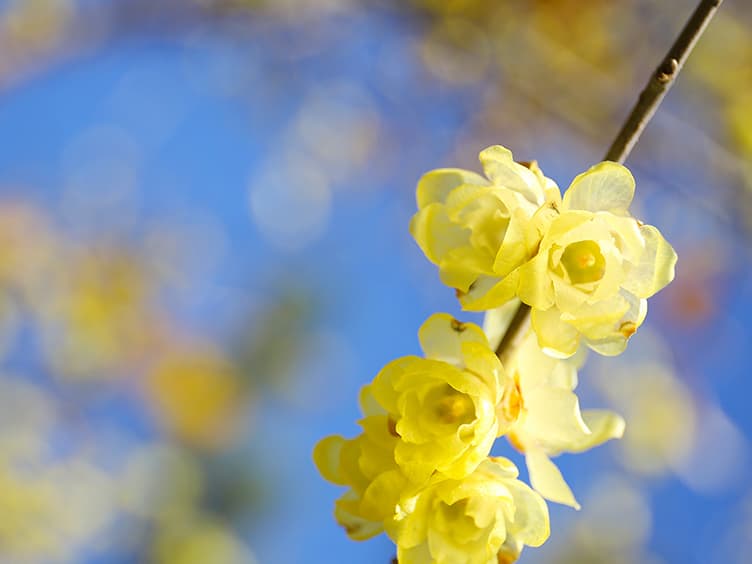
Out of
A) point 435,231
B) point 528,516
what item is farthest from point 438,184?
point 528,516

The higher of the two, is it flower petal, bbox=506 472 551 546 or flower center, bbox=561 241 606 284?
flower center, bbox=561 241 606 284

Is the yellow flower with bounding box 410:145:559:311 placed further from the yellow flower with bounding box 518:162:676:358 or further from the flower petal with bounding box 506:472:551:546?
the flower petal with bounding box 506:472:551:546

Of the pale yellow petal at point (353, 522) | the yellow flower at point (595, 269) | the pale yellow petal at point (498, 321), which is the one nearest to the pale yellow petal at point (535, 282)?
the yellow flower at point (595, 269)

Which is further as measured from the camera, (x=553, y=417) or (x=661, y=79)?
(x=553, y=417)

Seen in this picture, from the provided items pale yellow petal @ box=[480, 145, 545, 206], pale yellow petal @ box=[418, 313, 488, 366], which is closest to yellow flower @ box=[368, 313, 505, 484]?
pale yellow petal @ box=[418, 313, 488, 366]

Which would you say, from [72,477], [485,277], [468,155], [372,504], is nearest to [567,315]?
[485,277]

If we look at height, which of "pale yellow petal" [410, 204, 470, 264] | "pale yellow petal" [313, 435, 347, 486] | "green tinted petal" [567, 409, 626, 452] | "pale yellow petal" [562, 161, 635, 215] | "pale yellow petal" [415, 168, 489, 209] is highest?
"pale yellow petal" [415, 168, 489, 209]

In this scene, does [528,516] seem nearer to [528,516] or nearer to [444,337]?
[528,516]
